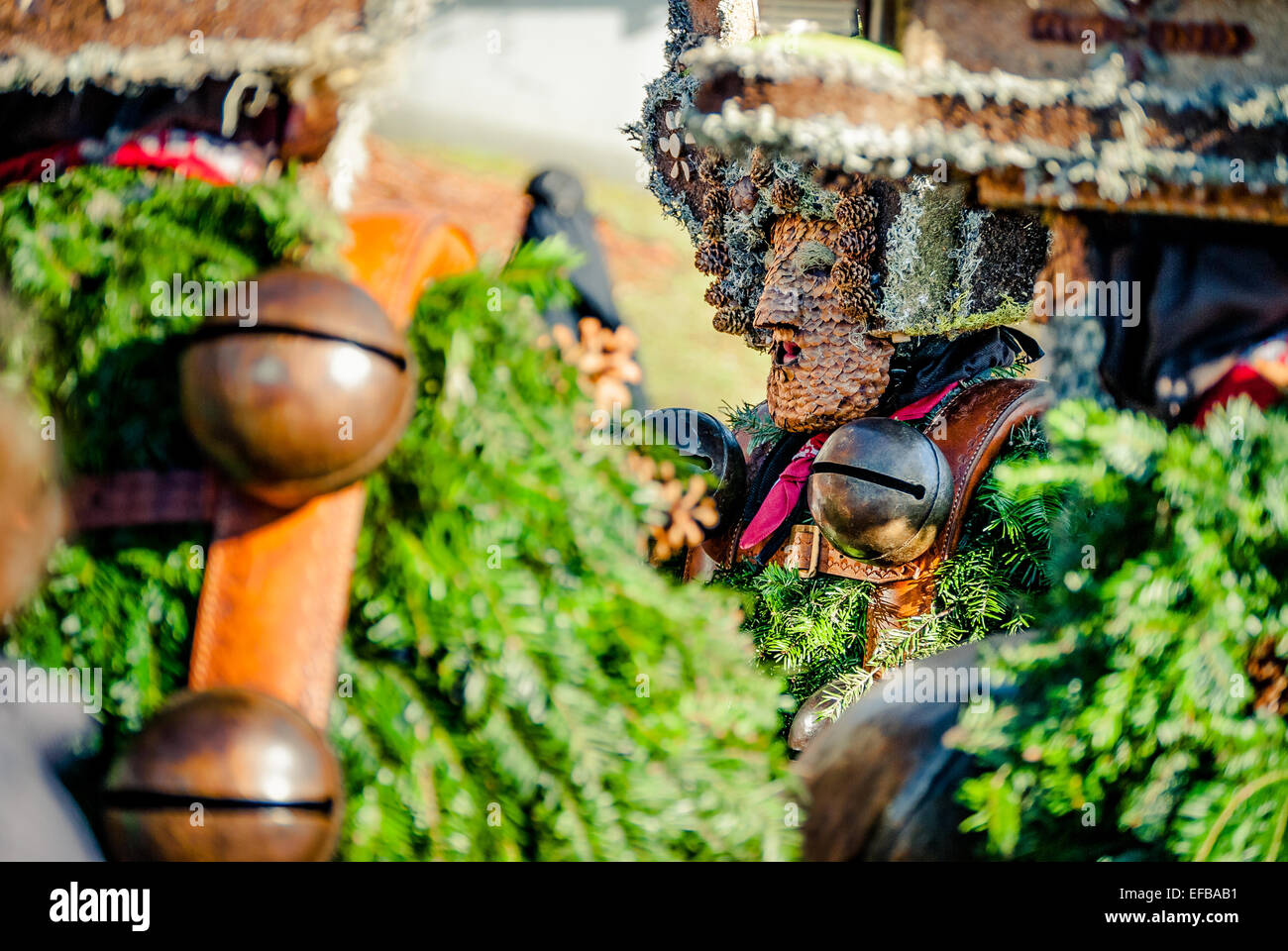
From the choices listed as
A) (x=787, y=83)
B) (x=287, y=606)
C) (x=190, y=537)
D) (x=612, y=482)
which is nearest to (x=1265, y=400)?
(x=787, y=83)

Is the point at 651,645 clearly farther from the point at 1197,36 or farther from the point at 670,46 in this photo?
Result: the point at 670,46

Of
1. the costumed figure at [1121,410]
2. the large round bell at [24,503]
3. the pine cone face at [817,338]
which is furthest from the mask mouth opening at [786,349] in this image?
the large round bell at [24,503]

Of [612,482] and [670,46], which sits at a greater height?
[670,46]

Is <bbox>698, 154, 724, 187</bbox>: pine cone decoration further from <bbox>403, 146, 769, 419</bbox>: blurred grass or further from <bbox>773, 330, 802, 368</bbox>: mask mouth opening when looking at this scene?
<bbox>403, 146, 769, 419</bbox>: blurred grass

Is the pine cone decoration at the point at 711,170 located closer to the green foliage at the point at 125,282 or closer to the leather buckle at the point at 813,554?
the leather buckle at the point at 813,554

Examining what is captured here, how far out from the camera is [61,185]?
4.73ft

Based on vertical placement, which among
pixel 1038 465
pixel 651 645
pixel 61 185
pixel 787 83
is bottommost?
pixel 651 645

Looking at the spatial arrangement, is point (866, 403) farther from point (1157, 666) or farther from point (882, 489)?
point (1157, 666)

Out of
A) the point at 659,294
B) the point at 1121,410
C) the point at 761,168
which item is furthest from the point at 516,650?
the point at 659,294

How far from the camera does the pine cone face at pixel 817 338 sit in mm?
2520

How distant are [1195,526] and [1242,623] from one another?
0.42 ft

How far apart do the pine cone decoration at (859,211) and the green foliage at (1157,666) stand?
1.08m

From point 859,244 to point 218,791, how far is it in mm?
1720

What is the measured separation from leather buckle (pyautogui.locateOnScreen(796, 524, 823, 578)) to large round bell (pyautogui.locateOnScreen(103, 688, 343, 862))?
4.99 feet
